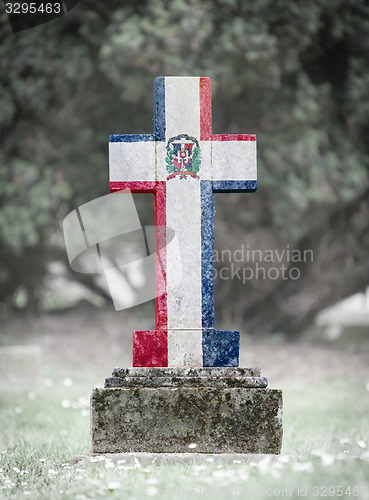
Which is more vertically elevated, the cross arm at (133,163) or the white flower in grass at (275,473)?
the cross arm at (133,163)

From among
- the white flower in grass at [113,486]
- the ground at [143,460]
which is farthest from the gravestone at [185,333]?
the white flower in grass at [113,486]

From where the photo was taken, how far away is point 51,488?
8.93ft

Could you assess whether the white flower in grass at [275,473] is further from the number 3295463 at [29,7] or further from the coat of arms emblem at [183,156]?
the number 3295463 at [29,7]

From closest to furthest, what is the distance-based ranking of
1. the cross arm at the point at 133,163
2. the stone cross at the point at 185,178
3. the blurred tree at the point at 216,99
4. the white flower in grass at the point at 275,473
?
1. the white flower in grass at the point at 275,473
2. the stone cross at the point at 185,178
3. the cross arm at the point at 133,163
4. the blurred tree at the point at 216,99

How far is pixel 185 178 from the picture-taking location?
361 centimetres

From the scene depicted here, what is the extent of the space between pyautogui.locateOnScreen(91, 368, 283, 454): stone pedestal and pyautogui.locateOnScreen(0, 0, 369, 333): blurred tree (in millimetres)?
5052

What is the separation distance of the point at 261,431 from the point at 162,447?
1.77 ft

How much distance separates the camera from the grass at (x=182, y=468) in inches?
98.3

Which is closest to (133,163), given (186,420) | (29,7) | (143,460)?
(186,420)

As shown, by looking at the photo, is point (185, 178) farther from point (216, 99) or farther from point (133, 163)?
point (216, 99)

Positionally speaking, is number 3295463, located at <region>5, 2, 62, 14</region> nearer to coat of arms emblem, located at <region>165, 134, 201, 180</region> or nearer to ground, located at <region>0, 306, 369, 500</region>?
ground, located at <region>0, 306, 369, 500</region>

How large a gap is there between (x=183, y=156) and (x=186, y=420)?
5.14ft

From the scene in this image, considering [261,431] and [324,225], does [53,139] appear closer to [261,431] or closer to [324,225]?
[324,225]

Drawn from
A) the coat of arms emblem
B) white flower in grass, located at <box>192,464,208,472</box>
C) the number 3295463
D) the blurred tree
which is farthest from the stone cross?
the number 3295463
